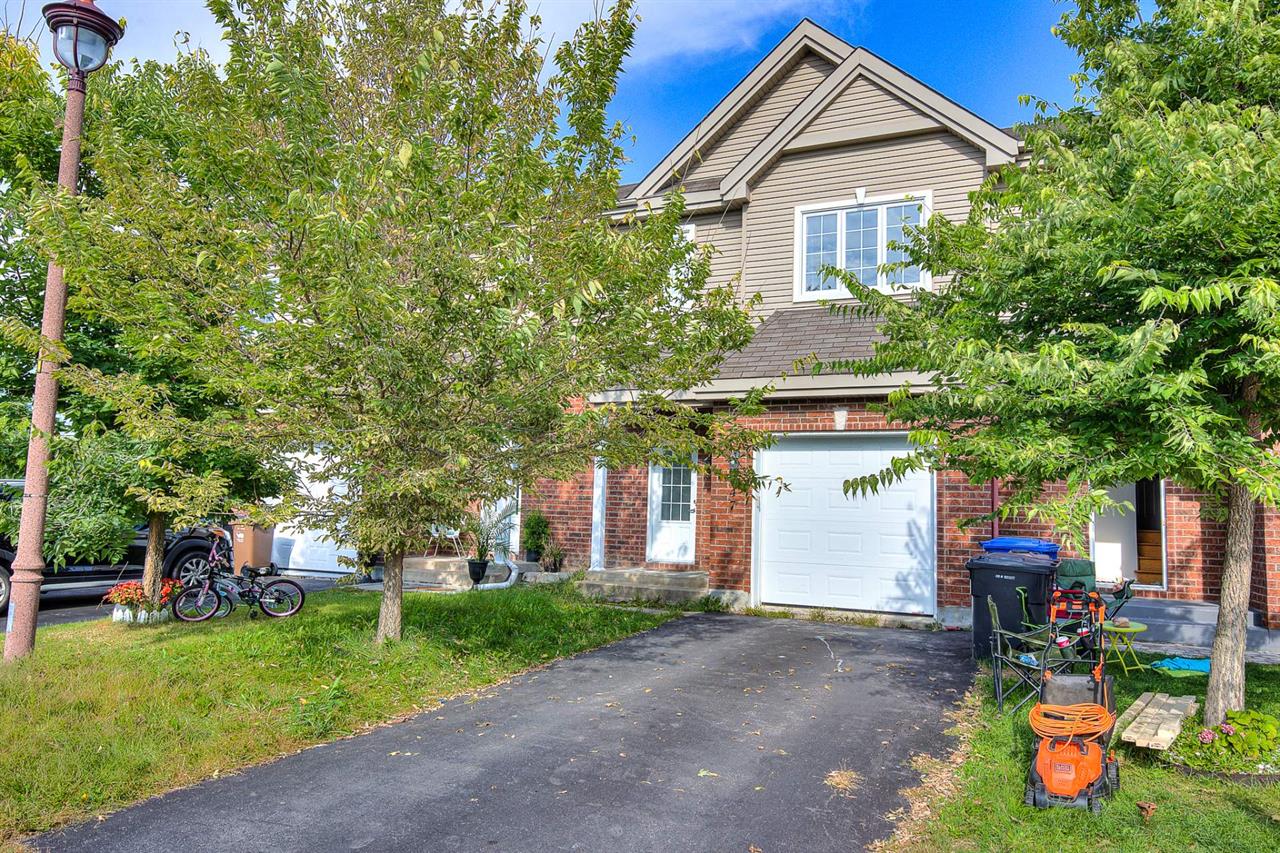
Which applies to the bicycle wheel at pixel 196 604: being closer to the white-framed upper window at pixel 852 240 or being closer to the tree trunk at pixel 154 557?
the tree trunk at pixel 154 557

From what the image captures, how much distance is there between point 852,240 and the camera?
12289 millimetres

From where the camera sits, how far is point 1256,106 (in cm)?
509

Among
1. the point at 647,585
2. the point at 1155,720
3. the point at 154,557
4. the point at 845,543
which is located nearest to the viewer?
the point at 1155,720

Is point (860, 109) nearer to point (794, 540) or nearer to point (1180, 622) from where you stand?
point (794, 540)

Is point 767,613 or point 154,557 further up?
point 154,557

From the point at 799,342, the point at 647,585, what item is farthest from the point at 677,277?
the point at 647,585

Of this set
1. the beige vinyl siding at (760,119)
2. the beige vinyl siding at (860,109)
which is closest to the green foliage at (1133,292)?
the beige vinyl siding at (860,109)

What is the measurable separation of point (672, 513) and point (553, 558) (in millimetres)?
2225

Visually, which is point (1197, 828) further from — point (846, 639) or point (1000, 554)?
point (846, 639)

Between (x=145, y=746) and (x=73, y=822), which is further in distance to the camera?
(x=145, y=746)

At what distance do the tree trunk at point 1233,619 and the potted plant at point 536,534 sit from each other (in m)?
9.93

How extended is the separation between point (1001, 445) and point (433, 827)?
3.85 metres

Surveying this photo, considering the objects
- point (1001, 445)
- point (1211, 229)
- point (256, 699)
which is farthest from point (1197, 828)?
point (256, 699)

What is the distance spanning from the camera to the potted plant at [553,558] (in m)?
13.5
